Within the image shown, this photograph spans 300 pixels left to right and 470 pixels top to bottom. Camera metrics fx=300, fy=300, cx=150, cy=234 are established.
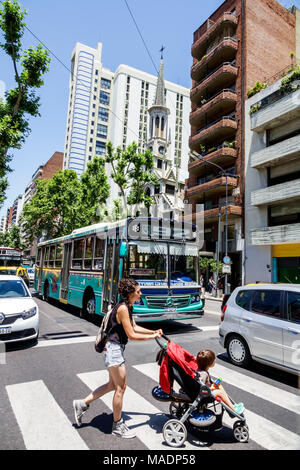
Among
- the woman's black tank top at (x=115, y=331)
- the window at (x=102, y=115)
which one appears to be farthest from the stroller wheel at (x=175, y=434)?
the window at (x=102, y=115)

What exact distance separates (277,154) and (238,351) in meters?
19.9

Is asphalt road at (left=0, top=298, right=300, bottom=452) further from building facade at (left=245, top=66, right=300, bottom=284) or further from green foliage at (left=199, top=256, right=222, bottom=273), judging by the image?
green foliage at (left=199, top=256, right=222, bottom=273)

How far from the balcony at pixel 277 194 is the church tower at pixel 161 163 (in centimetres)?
3432

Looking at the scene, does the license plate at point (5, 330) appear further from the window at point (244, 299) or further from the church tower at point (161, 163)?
the church tower at point (161, 163)

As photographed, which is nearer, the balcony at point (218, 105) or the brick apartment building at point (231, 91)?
the brick apartment building at point (231, 91)

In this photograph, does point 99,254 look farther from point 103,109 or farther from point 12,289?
point 103,109

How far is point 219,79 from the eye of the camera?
29234 mm

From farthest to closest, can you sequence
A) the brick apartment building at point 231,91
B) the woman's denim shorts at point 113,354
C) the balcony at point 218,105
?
1. the balcony at point 218,105
2. the brick apartment building at point 231,91
3. the woman's denim shorts at point 113,354

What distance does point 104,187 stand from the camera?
99.0 feet

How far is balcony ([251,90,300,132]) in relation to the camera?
70.0 ft

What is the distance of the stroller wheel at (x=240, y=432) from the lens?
3.18 meters

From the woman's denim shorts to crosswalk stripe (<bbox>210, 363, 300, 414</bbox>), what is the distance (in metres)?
2.51

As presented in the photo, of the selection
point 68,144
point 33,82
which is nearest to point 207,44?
point 33,82

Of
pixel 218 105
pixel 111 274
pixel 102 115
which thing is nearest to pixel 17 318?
pixel 111 274
